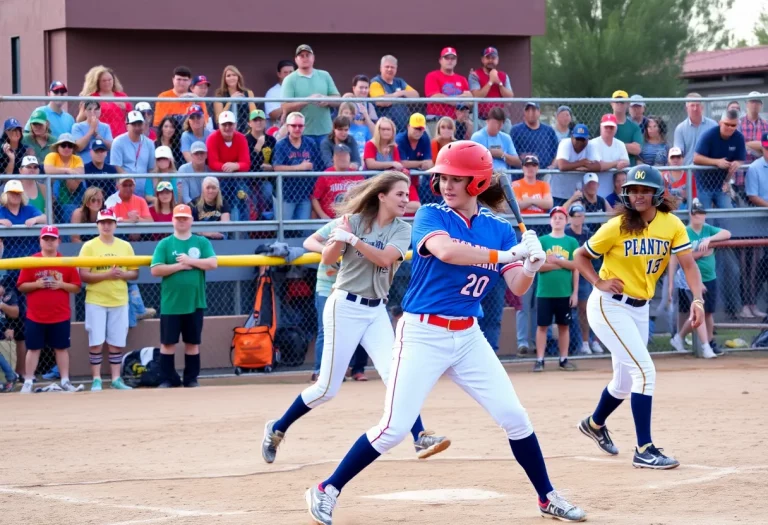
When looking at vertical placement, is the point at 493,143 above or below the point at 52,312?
above

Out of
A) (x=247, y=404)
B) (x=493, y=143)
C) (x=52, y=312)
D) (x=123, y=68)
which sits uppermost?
(x=123, y=68)

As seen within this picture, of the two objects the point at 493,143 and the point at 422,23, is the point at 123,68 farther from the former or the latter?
the point at 493,143

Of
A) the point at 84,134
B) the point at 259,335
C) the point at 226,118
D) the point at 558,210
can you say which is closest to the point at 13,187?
the point at 84,134

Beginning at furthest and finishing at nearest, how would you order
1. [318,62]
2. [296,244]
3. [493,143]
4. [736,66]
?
1. [736,66]
2. [318,62]
3. [493,143]
4. [296,244]

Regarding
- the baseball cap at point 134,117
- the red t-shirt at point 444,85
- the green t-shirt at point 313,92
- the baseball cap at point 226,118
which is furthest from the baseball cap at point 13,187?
the red t-shirt at point 444,85

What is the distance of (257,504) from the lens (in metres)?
6.54

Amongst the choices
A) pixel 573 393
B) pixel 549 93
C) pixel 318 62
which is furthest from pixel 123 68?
pixel 549 93

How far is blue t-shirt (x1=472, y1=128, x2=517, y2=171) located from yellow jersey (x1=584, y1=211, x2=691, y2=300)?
6.10 metres

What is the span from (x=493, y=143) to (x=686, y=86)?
2476cm

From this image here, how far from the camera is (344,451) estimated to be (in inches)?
328

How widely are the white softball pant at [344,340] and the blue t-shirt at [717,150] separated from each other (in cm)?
785

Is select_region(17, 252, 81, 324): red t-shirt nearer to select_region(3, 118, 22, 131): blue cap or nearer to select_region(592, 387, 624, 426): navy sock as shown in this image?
select_region(3, 118, 22, 131): blue cap

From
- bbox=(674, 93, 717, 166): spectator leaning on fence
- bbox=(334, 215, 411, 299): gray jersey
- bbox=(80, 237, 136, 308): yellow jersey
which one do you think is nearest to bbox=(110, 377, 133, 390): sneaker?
bbox=(80, 237, 136, 308): yellow jersey

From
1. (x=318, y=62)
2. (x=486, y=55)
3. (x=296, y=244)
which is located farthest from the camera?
(x=318, y=62)
